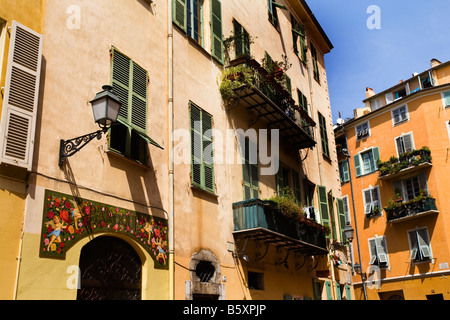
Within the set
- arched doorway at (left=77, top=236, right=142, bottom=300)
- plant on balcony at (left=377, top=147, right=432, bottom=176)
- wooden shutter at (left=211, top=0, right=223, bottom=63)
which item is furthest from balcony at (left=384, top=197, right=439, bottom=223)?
arched doorway at (left=77, top=236, right=142, bottom=300)

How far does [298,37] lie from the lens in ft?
72.0

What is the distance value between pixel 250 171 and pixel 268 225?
2.02 meters

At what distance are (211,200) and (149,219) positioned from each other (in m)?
2.57

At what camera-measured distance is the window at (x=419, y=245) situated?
87.9ft

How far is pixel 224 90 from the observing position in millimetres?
13438

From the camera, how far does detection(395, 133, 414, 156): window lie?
29.6 metres

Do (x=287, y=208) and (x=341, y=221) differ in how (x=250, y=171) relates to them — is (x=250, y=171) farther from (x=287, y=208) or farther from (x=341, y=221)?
(x=341, y=221)

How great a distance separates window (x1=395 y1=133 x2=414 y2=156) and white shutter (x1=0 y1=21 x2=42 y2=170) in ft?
85.8

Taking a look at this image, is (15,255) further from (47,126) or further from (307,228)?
(307,228)

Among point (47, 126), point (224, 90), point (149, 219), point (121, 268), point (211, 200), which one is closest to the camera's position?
point (47, 126)

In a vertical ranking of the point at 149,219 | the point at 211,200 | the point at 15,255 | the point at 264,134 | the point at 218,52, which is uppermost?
the point at 218,52
